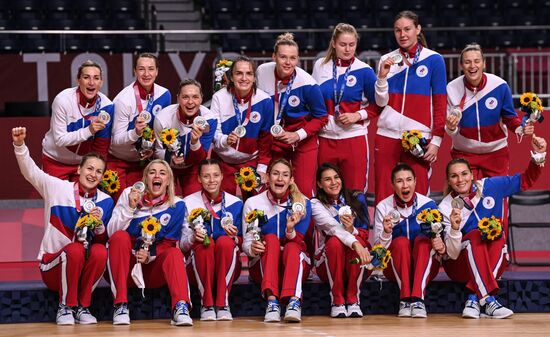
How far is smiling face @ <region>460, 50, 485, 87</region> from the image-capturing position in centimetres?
773

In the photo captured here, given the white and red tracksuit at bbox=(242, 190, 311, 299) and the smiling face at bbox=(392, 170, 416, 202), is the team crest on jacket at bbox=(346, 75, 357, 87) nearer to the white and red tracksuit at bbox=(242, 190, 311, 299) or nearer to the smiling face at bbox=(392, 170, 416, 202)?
the smiling face at bbox=(392, 170, 416, 202)

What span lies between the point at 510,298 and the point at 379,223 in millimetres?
999

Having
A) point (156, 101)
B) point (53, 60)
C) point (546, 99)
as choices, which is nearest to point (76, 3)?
point (53, 60)

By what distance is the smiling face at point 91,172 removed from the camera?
7.31 metres

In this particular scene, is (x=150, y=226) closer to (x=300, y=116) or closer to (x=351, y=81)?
(x=300, y=116)

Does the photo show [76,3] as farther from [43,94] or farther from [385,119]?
[385,119]

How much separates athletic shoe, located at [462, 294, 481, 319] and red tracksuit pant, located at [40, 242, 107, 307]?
2278 mm

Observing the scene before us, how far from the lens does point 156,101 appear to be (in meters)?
7.88

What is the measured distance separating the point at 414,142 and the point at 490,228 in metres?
0.74

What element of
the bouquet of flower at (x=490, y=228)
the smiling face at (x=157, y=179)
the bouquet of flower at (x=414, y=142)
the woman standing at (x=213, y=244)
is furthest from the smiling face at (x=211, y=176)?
the bouquet of flower at (x=490, y=228)

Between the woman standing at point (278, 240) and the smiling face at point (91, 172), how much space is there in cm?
95

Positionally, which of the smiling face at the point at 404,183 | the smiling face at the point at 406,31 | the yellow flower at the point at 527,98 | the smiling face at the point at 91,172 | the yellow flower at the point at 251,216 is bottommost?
the yellow flower at the point at 251,216

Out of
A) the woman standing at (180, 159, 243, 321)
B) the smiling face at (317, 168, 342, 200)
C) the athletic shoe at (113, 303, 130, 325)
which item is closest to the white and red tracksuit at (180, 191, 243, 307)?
the woman standing at (180, 159, 243, 321)

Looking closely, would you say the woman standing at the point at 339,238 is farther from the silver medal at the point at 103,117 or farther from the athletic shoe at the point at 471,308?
the silver medal at the point at 103,117
